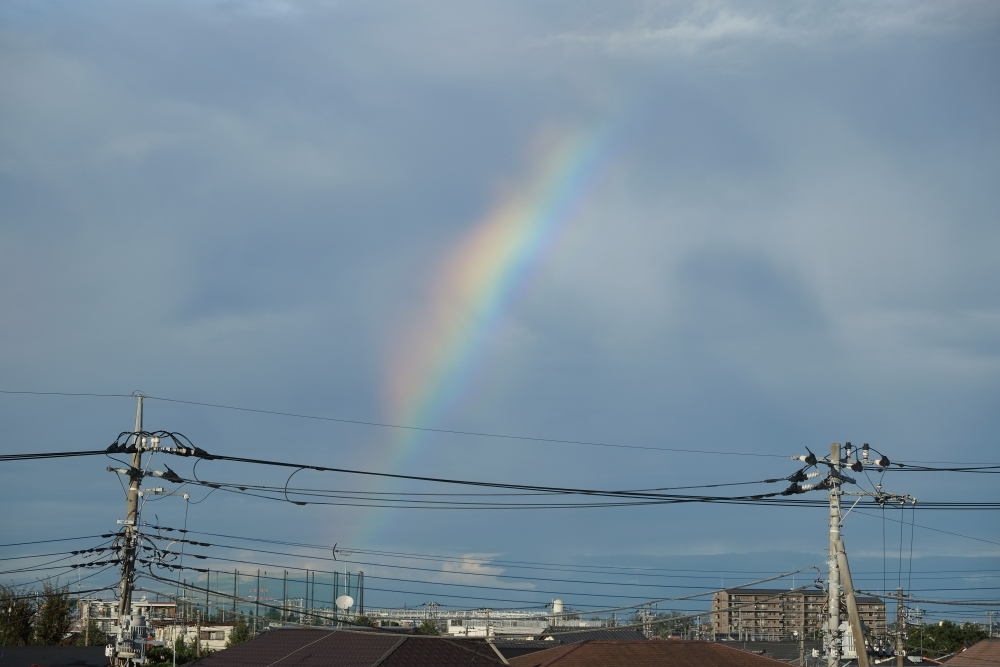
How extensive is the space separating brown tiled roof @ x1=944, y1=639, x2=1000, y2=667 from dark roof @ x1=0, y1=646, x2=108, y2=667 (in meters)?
45.3

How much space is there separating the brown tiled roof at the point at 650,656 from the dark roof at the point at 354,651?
10.1 feet

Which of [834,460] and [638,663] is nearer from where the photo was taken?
[834,460]

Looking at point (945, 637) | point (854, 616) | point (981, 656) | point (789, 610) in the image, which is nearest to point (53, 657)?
point (854, 616)

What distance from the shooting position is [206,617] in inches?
5487

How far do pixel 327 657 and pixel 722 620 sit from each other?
17101 centimetres

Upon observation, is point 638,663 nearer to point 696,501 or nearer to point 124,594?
point 696,501

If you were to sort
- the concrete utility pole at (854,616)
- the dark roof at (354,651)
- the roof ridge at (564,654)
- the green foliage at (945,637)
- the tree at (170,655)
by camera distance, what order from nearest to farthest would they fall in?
1. the concrete utility pole at (854,616)
2. the dark roof at (354,651)
3. the roof ridge at (564,654)
4. the tree at (170,655)
5. the green foliage at (945,637)

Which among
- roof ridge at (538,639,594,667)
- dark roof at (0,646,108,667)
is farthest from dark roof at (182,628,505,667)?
dark roof at (0,646,108,667)

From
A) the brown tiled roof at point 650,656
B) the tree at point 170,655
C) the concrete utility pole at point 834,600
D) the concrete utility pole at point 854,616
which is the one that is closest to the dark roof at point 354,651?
the brown tiled roof at point 650,656

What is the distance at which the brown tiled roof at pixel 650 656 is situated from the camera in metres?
37.5

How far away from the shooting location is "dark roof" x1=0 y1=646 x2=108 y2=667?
4950cm

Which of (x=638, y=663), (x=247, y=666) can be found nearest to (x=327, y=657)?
(x=247, y=666)

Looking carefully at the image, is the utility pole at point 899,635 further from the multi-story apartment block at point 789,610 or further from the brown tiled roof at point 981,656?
the brown tiled roof at point 981,656

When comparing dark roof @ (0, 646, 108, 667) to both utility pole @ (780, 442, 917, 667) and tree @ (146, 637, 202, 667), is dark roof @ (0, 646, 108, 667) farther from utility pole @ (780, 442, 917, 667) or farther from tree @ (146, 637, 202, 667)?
utility pole @ (780, 442, 917, 667)
